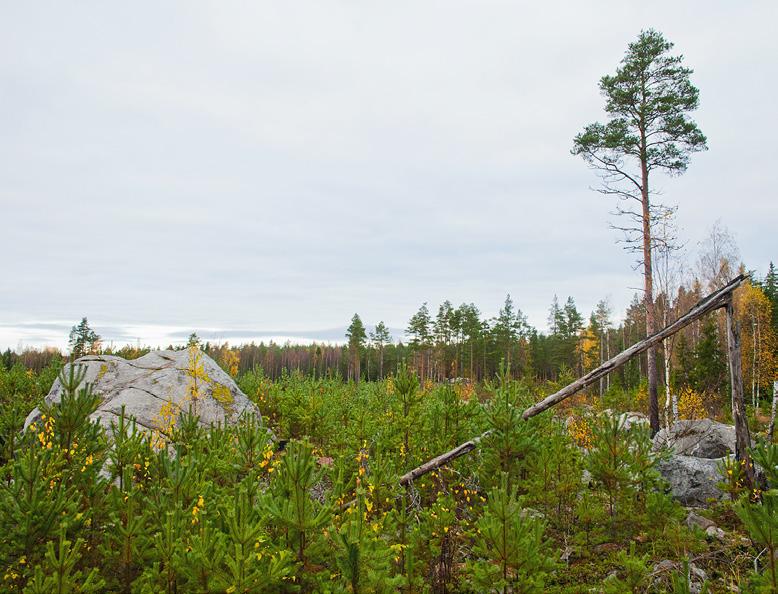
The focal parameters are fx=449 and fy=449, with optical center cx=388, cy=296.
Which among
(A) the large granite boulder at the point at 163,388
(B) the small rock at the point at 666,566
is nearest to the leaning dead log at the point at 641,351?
(B) the small rock at the point at 666,566

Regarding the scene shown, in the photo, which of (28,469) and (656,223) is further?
(656,223)

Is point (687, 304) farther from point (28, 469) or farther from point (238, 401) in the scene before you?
point (28, 469)

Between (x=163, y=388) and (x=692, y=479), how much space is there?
1172cm

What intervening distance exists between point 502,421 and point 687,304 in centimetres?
4294

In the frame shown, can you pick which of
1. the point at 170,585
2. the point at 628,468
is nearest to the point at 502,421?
the point at 628,468

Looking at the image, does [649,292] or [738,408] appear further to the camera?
[649,292]

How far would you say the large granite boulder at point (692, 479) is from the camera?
8.45 meters

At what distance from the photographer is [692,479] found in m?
8.68

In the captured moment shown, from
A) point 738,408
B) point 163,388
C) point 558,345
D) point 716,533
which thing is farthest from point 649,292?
point 558,345

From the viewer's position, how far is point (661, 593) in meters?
4.22

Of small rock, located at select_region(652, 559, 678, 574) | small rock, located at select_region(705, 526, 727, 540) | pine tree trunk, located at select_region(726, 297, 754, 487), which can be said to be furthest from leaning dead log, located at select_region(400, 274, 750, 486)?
small rock, located at select_region(652, 559, 678, 574)

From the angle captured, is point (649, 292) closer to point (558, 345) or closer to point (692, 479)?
point (692, 479)

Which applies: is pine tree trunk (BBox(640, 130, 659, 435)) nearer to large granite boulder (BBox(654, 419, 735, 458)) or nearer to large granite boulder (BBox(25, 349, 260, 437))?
large granite boulder (BBox(654, 419, 735, 458))

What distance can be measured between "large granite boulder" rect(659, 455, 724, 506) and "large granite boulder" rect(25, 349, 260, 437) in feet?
28.7
